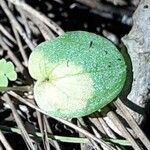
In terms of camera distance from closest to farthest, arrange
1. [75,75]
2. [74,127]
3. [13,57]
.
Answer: [75,75]
[74,127]
[13,57]

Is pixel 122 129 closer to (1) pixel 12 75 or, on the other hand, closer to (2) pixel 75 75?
(2) pixel 75 75

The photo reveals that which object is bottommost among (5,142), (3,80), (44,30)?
(5,142)

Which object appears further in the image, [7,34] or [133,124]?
[7,34]

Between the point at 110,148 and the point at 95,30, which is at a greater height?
the point at 95,30

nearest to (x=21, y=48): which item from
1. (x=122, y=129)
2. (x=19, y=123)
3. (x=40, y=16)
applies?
(x=40, y=16)

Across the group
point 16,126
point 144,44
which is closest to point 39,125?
point 16,126

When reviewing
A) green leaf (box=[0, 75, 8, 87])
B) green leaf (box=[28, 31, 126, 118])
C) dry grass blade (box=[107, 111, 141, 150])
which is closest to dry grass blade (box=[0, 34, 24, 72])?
green leaf (box=[0, 75, 8, 87])

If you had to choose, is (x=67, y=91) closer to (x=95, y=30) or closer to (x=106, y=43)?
(x=106, y=43)
